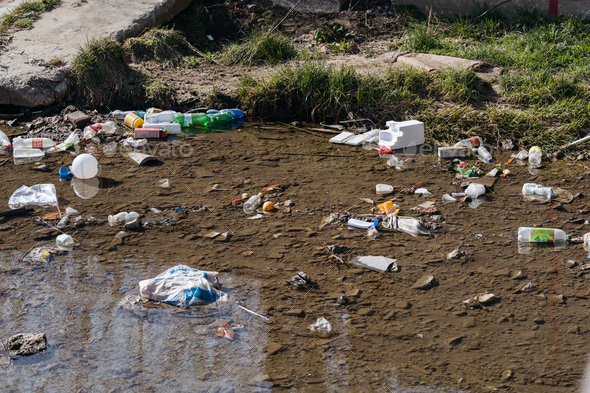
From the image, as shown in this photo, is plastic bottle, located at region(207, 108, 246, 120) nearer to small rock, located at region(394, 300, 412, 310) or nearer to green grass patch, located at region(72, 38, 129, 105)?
green grass patch, located at region(72, 38, 129, 105)

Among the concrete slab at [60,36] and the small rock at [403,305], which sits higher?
the concrete slab at [60,36]

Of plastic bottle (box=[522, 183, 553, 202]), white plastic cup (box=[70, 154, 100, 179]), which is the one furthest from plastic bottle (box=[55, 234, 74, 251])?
plastic bottle (box=[522, 183, 553, 202])

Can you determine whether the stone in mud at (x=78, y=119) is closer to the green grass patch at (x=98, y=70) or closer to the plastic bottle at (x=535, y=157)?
the green grass patch at (x=98, y=70)

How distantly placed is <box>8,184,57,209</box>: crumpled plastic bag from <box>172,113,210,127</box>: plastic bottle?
164 cm

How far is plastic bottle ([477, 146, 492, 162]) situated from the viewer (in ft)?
14.5

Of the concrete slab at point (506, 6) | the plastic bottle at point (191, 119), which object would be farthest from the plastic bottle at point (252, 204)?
the concrete slab at point (506, 6)

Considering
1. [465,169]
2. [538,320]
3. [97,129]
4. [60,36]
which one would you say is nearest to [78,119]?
[97,129]

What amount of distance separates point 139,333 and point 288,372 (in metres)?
0.77

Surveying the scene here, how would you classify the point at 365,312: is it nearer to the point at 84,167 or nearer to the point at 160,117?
the point at 84,167

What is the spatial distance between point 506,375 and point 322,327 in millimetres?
843

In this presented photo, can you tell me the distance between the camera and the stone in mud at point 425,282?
276cm

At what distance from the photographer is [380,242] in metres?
3.20

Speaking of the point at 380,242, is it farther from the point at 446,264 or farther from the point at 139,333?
the point at 139,333

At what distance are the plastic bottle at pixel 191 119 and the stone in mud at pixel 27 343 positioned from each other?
126 inches
